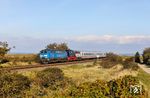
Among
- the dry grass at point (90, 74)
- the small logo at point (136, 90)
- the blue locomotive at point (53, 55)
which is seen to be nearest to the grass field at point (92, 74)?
the dry grass at point (90, 74)

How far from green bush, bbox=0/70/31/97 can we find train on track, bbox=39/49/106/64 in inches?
1688

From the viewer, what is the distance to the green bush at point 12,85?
1781 centimetres

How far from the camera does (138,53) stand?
4451 inches

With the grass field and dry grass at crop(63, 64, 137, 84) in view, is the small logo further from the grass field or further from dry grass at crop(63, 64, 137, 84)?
dry grass at crop(63, 64, 137, 84)

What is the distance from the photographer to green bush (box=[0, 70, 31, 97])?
58.4 feet

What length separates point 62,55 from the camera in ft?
233

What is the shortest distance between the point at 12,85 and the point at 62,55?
52.4m

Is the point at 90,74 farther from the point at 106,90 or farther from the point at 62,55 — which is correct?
the point at 62,55

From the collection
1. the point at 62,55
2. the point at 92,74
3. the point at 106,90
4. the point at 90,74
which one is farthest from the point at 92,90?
the point at 62,55

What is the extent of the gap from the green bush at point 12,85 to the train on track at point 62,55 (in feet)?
141

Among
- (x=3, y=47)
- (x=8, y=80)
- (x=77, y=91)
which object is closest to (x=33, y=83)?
(x=8, y=80)

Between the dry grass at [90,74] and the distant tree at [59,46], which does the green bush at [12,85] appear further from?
the distant tree at [59,46]

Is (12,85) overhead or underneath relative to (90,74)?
overhead

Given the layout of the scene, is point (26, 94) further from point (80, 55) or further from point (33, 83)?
point (80, 55)
